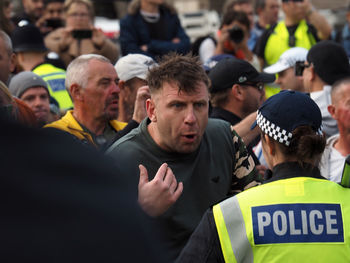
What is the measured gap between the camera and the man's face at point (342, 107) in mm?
4469

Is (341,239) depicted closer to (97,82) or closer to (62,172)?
(62,172)

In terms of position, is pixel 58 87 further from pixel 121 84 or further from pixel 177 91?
pixel 177 91

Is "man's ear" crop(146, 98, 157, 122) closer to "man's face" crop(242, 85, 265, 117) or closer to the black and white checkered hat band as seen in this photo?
the black and white checkered hat band

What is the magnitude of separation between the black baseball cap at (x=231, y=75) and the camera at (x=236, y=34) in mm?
2807

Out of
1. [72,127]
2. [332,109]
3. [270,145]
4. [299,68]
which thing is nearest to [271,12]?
[299,68]

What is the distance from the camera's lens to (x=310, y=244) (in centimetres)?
259

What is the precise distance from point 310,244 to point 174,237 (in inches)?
36.5

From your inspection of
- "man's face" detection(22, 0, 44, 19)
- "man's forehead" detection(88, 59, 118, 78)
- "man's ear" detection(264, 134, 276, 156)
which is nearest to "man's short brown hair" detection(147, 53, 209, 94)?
"man's ear" detection(264, 134, 276, 156)

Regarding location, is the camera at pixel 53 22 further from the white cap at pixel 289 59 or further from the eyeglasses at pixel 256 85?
the eyeglasses at pixel 256 85

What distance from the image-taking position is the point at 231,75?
4855 mm

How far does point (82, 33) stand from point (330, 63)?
3280 millimetres

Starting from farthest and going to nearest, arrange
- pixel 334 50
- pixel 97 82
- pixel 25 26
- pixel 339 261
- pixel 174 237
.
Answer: pixel 25 26 → pixel 334 50 → pixel 97 82 → pixel 174 237 → pixel 339 261

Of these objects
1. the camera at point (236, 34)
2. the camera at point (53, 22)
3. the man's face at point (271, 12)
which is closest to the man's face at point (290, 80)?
the camera at point (236, 34)

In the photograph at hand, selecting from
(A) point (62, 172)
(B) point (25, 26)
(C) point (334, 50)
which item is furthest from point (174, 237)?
(B) point (25, 26)
